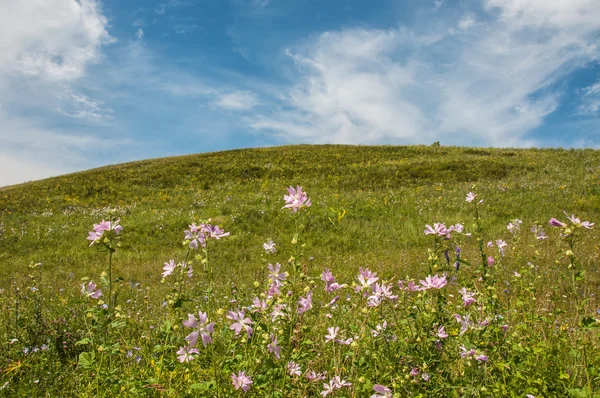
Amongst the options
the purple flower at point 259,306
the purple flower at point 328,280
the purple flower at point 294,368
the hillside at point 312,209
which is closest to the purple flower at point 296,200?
the purple flower at point 328,280

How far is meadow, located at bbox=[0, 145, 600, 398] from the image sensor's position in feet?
7.45

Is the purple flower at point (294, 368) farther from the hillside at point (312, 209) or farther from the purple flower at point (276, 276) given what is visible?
the hillside at point (312, 209)

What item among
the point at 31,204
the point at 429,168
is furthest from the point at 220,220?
the point at 429,168

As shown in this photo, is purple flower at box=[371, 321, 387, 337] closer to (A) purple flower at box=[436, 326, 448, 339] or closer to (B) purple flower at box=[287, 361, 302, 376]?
(A) purple flower at box=[436, 326, 448, 339]

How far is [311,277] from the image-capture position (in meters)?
2.25

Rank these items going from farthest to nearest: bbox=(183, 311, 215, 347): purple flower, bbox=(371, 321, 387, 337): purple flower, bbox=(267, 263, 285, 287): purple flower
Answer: bbox=(371, 321, 387, 337): purple flower < bbox=(267, 263, 285, 287): purple flower < bbox=(183, 311, 215, 347): purple flower

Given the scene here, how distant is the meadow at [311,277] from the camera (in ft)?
7.45

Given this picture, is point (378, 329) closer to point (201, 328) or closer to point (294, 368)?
point (294, 368)

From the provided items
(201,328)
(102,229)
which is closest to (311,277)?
(201,328)

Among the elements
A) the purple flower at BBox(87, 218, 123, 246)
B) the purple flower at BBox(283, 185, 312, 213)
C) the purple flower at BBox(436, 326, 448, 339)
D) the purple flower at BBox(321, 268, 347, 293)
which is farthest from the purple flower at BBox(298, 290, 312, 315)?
the purple flower at BBox(87, 218, 123, 246)

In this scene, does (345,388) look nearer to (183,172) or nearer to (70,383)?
(70,383)

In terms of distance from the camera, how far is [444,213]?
1348cm

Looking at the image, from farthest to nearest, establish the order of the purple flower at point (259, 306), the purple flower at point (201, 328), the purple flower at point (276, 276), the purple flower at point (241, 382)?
1. the purple flower at point (259, 306)
2. the purple flower at point (276, 276)
3. the purple flower at point (241, 382)
4. the purple flower at point (201, 328)

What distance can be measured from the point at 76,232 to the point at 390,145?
93.5 ft
